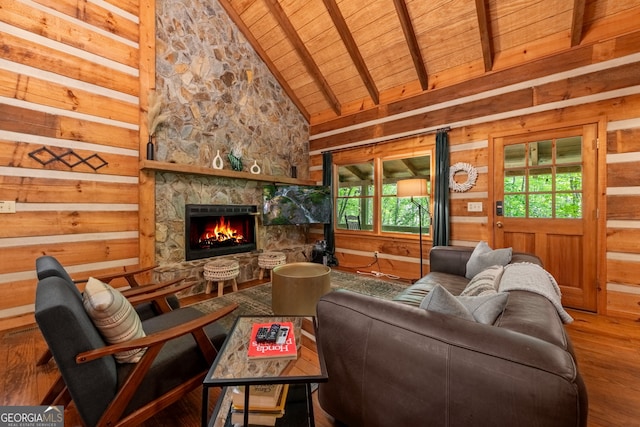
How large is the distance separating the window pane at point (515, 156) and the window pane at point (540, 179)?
0.17 meters

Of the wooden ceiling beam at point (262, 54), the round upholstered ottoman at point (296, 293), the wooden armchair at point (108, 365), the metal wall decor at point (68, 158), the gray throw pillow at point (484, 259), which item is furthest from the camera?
the wooden ceiling beam at point (262, 54)

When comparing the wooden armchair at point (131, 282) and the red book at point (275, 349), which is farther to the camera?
the wooden armchair at point (131, 282)

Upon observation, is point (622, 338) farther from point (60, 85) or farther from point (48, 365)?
point (60, 85)

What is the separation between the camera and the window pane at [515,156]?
325cm

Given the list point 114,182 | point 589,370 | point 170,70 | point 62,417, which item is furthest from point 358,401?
point 170,70

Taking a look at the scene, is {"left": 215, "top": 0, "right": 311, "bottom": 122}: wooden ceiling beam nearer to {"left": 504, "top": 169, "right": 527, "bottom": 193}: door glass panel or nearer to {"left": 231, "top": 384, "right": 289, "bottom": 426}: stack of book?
{"left": 504, "top": 169, "right": 527, "bottom": 193}: door glass panel

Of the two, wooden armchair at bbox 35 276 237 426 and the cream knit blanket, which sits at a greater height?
the cream knit blanket

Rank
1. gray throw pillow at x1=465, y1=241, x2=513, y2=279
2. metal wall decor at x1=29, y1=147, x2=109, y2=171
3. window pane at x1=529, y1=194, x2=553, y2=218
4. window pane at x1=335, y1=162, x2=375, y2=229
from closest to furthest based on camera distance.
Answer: gray throw pillow at x1=465, y1=241, x2=513, y2=279
metal wall decor at x1=29, y1=147, x2=109, y2=171
window pane at x1=529, y1=194, x2=553, y2=218
window pane at x1=335, y1=162, x2=375, y2=229

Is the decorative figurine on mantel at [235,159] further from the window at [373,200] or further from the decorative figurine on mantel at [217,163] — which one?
the window at [373,200]

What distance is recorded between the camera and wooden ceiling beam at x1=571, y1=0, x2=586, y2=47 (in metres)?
2.62

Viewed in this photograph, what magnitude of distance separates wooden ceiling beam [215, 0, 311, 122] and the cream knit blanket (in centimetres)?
455

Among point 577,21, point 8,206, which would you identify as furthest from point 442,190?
point 8,206

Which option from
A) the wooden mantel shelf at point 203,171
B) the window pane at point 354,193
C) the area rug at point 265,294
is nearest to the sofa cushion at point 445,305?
the area rug at point 265,294

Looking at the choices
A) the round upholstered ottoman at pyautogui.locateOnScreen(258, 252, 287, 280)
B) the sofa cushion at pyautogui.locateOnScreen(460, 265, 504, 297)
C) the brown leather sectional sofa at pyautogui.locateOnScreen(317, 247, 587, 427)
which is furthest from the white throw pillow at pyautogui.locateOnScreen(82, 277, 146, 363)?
the round upholstered ottoman at pyautogui.locateOnScreen(258, 252, 287, 280)
